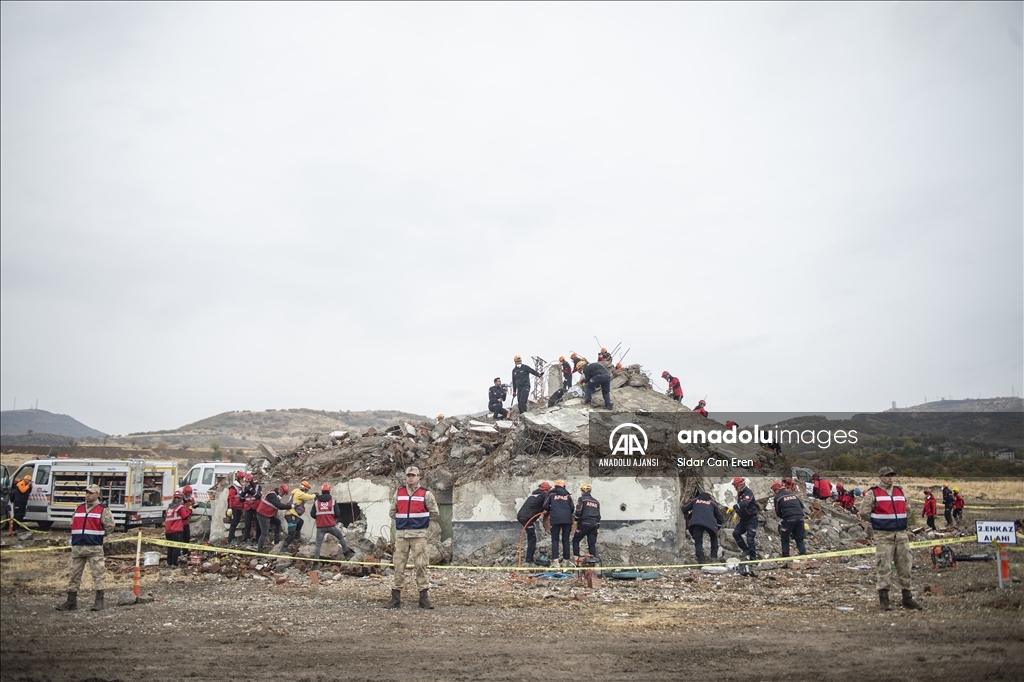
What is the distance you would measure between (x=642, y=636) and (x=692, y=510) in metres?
6.00

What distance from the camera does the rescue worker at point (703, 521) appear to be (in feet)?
45.1

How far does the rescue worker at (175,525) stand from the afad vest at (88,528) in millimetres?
4434

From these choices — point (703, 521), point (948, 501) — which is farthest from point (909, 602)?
point (948, 501)

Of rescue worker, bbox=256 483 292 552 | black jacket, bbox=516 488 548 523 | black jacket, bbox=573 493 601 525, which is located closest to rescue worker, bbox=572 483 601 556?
black jacket, bbox=573 493 601 525

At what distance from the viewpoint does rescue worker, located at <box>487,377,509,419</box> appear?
842 inches

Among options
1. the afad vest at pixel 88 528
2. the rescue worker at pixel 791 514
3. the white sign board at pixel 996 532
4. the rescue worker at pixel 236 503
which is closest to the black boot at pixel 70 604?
the afad vest at pixel 88 528

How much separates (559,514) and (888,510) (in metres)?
5.83

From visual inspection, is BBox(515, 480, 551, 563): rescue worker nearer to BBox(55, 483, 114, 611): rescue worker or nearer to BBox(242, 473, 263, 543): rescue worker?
BBox(242, 473, 263, 543): rescue worker

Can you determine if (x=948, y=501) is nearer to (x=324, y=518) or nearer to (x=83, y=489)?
(x=324, y=518)

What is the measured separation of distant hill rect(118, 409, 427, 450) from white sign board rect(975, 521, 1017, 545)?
8250 cm

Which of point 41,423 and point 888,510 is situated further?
point 41,423

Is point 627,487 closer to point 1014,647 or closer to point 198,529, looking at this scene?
point 1014,647

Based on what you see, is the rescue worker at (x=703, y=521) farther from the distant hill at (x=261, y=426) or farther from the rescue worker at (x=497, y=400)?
the distant hill at (x=261, y=426)

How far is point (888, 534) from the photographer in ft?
32.3
